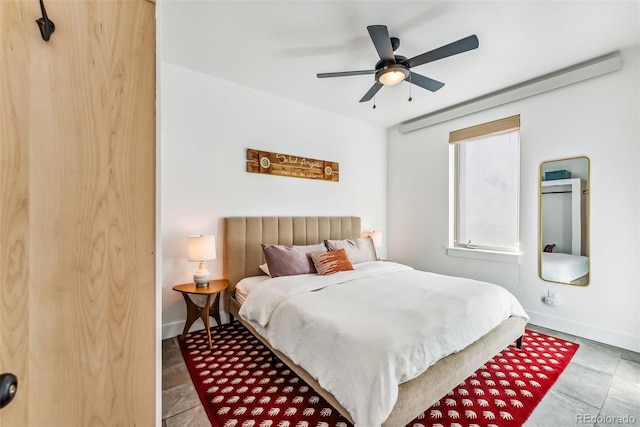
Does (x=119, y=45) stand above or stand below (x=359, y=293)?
above

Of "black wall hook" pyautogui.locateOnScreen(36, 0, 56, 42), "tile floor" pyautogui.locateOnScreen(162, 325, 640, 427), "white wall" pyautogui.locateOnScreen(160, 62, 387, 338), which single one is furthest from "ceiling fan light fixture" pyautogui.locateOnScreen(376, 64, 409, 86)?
"tile floor" pyautogui.locateOnScreen(162, 325, 640, 427)

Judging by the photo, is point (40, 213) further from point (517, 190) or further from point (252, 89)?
point (517, 190)

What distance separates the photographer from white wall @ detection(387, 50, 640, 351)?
8.13 ft

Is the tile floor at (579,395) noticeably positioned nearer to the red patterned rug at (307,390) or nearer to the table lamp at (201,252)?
the red patterned rug at (307,390)

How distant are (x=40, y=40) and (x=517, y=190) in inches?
160

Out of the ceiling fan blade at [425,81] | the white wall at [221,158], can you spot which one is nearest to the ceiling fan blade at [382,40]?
the ceiling fan blade at [425,81]

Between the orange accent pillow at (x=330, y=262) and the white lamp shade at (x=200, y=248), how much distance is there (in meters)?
1.06

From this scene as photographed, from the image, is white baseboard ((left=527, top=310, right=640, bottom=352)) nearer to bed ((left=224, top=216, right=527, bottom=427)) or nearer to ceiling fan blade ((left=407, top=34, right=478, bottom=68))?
bed ((left=224, top=216, right=527, bottom=427))

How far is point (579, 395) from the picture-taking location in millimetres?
1854

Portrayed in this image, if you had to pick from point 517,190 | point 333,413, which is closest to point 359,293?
point 333,413

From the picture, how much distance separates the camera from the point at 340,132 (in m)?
4.07

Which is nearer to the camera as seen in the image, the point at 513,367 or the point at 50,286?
the point at 50,286

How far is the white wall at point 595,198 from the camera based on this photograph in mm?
2479

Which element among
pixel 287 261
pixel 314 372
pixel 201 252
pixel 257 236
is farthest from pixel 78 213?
pixel 257 236
